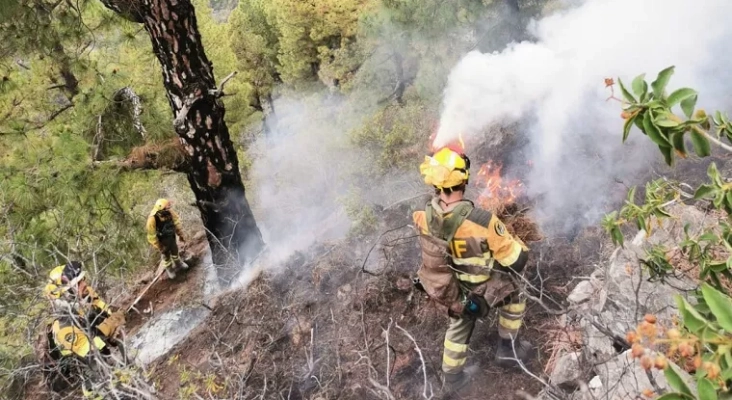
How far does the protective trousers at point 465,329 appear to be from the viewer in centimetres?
347

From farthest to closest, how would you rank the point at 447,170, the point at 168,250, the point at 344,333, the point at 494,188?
the point at 168,250 → the point at 494,188 → the point at 344,333 → the point at 447,170

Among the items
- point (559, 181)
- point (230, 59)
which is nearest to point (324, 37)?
point (230, 59)

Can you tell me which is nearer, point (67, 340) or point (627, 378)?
point (627, 378)

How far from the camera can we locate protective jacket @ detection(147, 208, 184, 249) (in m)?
7.09

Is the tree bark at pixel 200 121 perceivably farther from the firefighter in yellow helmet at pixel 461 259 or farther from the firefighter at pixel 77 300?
the firefighter in yellow helmet at pixel 461 259

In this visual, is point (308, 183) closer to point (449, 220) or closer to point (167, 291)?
point (167, 291)

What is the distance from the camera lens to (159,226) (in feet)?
23.6

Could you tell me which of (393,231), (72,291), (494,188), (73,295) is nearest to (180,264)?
(72,291)

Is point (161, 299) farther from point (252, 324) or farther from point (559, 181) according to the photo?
point (559, 181)

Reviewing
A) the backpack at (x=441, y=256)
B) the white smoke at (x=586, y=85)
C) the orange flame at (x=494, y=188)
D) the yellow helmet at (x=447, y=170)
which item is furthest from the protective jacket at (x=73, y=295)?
the white smoke at (x=586, y=85)

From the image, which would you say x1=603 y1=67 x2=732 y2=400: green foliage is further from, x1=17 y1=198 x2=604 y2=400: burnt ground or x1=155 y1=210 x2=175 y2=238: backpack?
x1=155 y1=210 x2=175 y2=238: backpack

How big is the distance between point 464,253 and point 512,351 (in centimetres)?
100

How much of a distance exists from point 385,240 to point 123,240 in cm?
376

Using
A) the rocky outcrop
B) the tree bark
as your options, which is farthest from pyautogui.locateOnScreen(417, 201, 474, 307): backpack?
the tree bark
